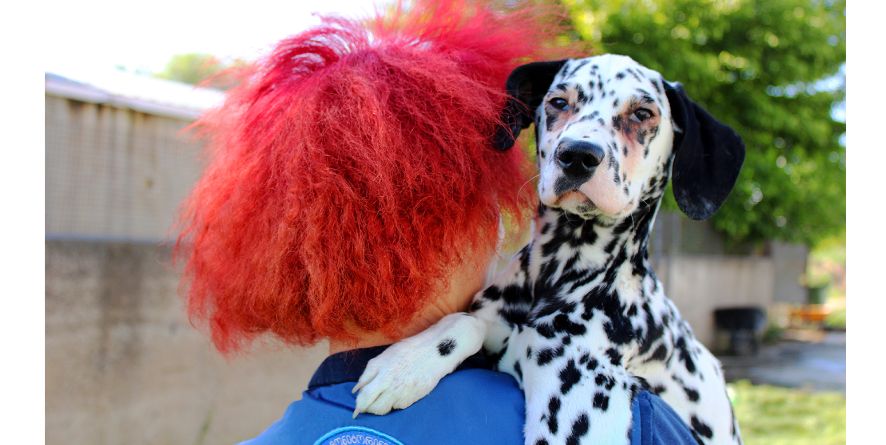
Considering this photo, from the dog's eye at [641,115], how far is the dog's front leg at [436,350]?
0.46 metres

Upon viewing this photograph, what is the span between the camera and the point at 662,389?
1.83 m

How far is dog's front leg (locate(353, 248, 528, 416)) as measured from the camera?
1.47m

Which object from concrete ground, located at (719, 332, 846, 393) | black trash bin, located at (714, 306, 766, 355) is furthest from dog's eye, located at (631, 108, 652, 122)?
black trash bin, located at (714, 306, 766, 355)

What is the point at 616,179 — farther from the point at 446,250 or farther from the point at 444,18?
the point at 444,18


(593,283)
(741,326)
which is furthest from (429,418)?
(741,326)

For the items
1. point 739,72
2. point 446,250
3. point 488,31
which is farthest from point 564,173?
point 739,72

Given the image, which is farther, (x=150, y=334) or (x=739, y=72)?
(x=739, y=72)

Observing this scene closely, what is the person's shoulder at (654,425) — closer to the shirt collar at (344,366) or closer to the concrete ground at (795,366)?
the shirt collar at (344,366)

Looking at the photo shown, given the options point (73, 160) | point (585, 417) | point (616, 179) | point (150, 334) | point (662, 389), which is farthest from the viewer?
point (150, 334)

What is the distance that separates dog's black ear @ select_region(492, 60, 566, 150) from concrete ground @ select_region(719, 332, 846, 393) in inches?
368

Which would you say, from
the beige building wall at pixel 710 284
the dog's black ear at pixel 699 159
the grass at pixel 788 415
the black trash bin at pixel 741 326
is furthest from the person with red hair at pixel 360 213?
the black trash bin at pixel 741 326

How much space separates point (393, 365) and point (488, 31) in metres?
0.85

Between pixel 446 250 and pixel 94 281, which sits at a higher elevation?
pixel 446 250

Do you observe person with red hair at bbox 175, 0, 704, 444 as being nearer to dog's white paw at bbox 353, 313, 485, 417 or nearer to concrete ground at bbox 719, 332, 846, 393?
dog's white paw at bbox 353, 313, 485, 417
